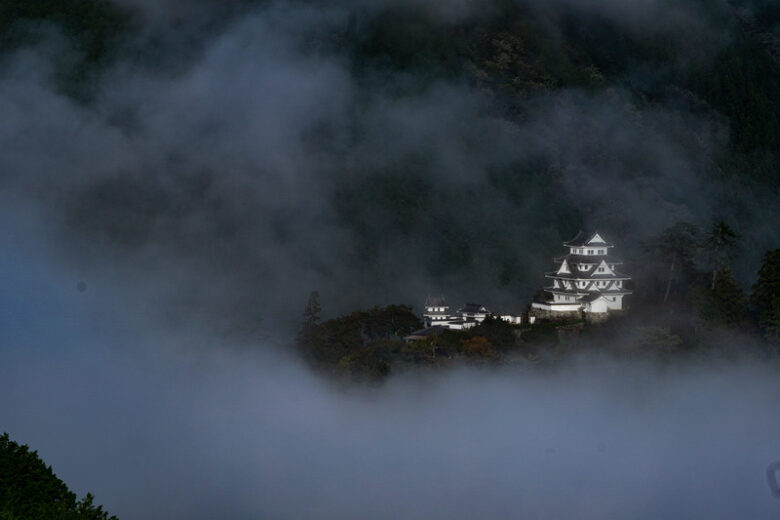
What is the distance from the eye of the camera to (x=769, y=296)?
58219mm

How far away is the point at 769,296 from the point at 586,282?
33.4 ft

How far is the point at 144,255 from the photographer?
290 feet

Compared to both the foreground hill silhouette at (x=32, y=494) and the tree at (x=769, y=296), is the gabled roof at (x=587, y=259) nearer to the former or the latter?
the tree at (x=769, y=296)

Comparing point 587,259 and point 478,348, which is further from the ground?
point 587,259

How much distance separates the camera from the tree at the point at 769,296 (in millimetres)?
57375

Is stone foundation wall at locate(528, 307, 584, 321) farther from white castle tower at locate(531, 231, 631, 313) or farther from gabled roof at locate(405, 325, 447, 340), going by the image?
gabled roof at locate(405, 325, 447, 340)

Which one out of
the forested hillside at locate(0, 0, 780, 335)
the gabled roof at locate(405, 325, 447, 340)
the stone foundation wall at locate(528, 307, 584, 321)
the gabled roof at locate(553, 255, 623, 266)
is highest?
the forested hillside at locate(0, 0, 780, 335)

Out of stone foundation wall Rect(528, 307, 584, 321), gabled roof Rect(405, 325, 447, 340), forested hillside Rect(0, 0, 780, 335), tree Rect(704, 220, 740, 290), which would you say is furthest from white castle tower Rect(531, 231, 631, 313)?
forested hillside Rect(0, 0, 780, 335)

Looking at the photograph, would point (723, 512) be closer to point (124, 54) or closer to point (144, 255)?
point (144, 255)

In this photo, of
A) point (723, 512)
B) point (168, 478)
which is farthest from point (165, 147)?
point (723, 512)

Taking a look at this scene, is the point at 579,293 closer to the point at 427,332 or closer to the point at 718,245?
the point at 718,245

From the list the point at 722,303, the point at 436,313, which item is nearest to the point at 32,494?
the point at 436,313

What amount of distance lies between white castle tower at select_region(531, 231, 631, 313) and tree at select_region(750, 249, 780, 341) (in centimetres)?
731

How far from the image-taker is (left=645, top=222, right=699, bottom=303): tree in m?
61.5
